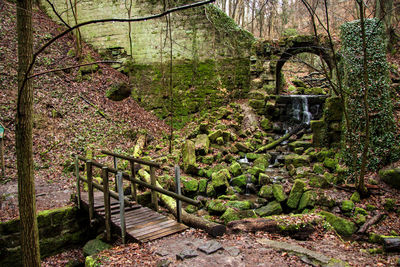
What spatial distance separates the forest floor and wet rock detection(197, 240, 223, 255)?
79mm

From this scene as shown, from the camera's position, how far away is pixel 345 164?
7.86 metres

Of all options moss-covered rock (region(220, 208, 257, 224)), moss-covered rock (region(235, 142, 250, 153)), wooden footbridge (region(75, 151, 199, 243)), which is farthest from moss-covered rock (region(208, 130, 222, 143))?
wooden footbridge (region(75, 151, 199, 243))

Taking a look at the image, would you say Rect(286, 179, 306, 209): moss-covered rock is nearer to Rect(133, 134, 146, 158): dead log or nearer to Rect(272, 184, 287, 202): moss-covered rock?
Rect(272, 184, 287, 202): moss-covered rock

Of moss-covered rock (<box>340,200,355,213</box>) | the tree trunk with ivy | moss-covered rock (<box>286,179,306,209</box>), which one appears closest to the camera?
moss-covered rock (<box>340,200,355,213</box>)

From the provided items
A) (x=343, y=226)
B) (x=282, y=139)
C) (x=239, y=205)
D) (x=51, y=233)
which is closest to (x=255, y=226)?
(x=239, y=205)

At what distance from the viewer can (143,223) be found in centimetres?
467

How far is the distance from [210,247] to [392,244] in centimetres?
290

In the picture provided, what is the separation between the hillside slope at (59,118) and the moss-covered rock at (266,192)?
4888 mm

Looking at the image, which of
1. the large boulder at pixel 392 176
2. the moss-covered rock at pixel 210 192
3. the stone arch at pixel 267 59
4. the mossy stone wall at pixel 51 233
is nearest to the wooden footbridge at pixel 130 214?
the mossy stone wall at pixel 51 233

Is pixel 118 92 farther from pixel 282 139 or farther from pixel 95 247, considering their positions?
pixel 95 247

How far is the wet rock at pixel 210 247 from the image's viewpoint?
364 centimetres

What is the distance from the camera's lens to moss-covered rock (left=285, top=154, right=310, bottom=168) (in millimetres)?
8914

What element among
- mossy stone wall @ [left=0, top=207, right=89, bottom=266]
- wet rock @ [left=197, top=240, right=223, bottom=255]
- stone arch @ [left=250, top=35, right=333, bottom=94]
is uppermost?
stone arch @ [left=250, top=35, right=333, bottom=94]

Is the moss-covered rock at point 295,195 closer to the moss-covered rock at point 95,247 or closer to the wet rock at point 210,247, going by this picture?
the wet rock at point 210,247
